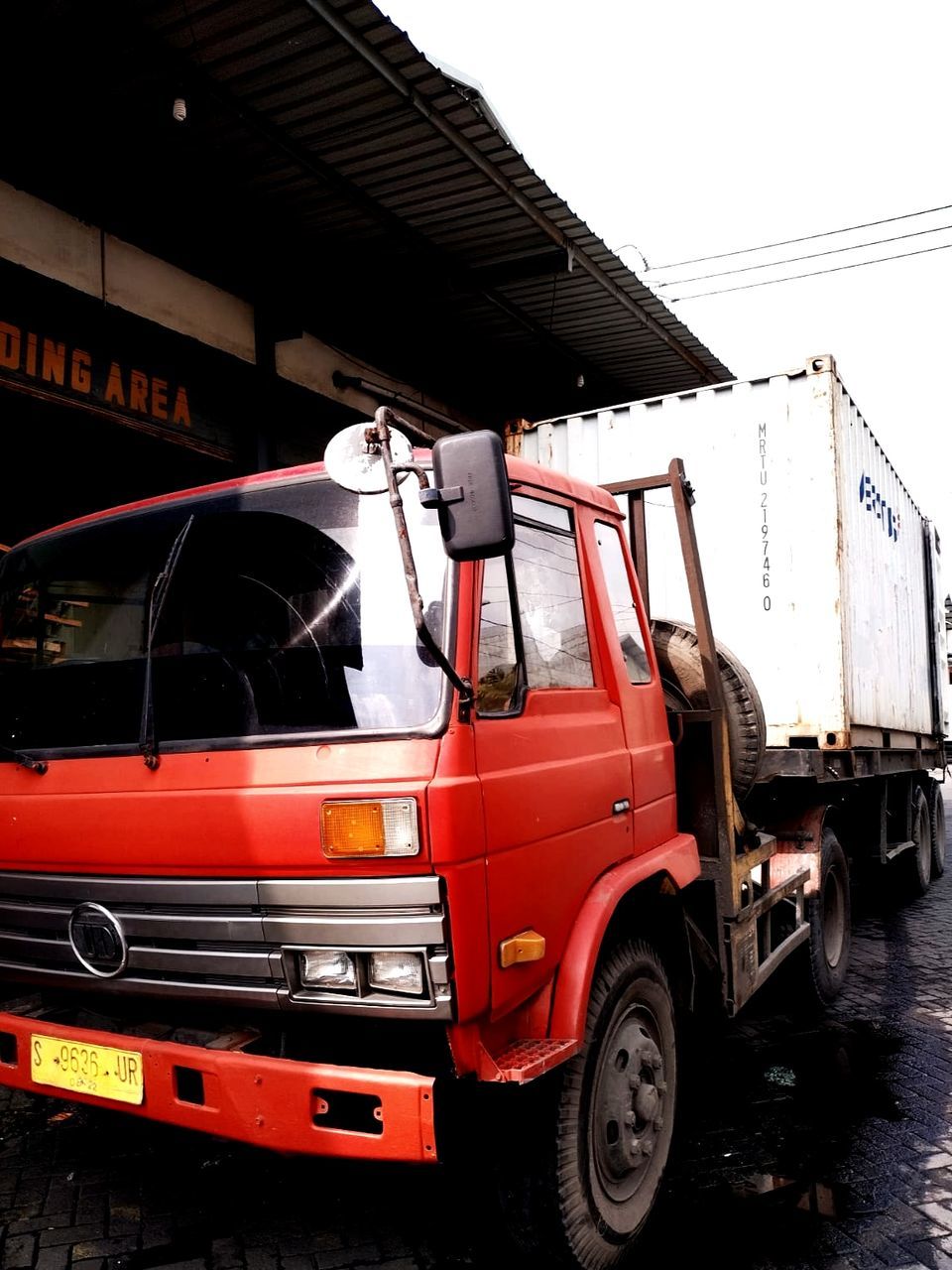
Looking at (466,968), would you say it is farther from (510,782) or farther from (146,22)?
(146,22)

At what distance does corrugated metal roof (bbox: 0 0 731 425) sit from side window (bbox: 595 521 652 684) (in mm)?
3501

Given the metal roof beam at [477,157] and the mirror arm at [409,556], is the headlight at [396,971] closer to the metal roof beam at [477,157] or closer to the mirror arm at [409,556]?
the mirror arm at [409,556]

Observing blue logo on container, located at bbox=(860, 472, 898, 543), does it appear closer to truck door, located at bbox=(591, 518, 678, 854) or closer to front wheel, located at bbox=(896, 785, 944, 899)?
front wheel, located at bbox=(896, 785, 944, 899)

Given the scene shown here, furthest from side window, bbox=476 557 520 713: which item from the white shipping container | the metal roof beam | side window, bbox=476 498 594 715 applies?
the metal roof beam

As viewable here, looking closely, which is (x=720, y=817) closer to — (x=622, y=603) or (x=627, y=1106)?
(x=622, y=603)

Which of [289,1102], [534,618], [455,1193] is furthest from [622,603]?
[455,1193]

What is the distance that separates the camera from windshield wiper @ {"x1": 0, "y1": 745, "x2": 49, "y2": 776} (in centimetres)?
281

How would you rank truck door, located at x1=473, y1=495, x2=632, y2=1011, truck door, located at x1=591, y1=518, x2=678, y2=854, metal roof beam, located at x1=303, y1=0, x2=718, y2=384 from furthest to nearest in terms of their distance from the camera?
metal roof beam, located at x1=303, y1=0, x2=718, y2=384 → truck door, located at x1=591, y1=518, x2=678, y2=854 → truck door, located at x1=473, y1=495, x2=632, y2=1011

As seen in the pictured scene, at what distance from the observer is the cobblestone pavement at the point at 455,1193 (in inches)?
113

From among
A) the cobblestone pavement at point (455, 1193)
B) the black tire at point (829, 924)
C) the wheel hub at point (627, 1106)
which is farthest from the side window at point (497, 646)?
the black tire at point (829, 924)

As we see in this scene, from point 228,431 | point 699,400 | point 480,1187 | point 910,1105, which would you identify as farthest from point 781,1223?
point 228,431

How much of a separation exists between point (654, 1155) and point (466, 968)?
131 cm

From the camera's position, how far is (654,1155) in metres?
3.03

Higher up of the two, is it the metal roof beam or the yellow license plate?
the metal roof beam
